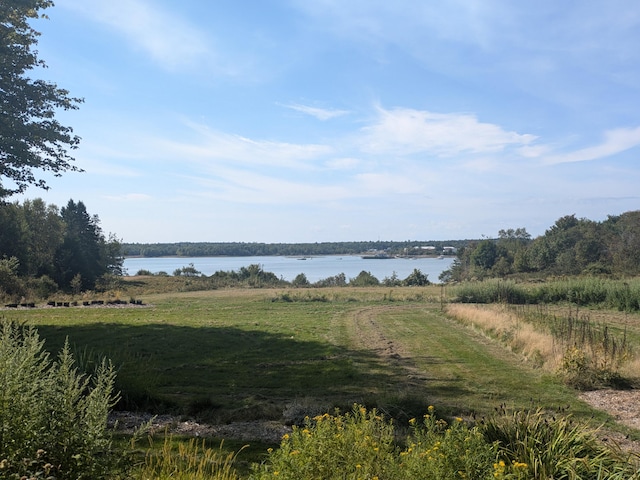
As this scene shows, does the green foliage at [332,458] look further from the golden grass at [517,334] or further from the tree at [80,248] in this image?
the tree at [80,248]

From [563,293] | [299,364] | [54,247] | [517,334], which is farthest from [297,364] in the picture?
[54,247]

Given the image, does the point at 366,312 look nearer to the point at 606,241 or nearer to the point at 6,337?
the point at 6,337

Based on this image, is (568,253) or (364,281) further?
(568,253)

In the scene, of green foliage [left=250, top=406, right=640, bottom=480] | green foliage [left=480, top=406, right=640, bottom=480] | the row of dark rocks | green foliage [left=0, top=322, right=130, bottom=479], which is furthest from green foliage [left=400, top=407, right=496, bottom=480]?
the row of dark rocks

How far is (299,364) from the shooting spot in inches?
469

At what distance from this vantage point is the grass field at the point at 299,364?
25.1 ft

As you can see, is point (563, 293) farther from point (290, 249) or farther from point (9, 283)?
point (290, 249)

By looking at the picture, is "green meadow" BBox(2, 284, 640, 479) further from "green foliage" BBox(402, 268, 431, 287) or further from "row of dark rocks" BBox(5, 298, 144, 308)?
"green foliage" BBox(402, 268, 431, 287)

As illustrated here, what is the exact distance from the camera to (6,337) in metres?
3.67

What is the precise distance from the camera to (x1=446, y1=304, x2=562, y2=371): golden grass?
11.5 metres

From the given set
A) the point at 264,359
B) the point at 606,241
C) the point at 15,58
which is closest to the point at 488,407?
the point at 264,359

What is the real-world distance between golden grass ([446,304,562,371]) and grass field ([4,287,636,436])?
30 cm

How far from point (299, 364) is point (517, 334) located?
6.10 metres

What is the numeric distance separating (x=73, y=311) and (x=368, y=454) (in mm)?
22180
